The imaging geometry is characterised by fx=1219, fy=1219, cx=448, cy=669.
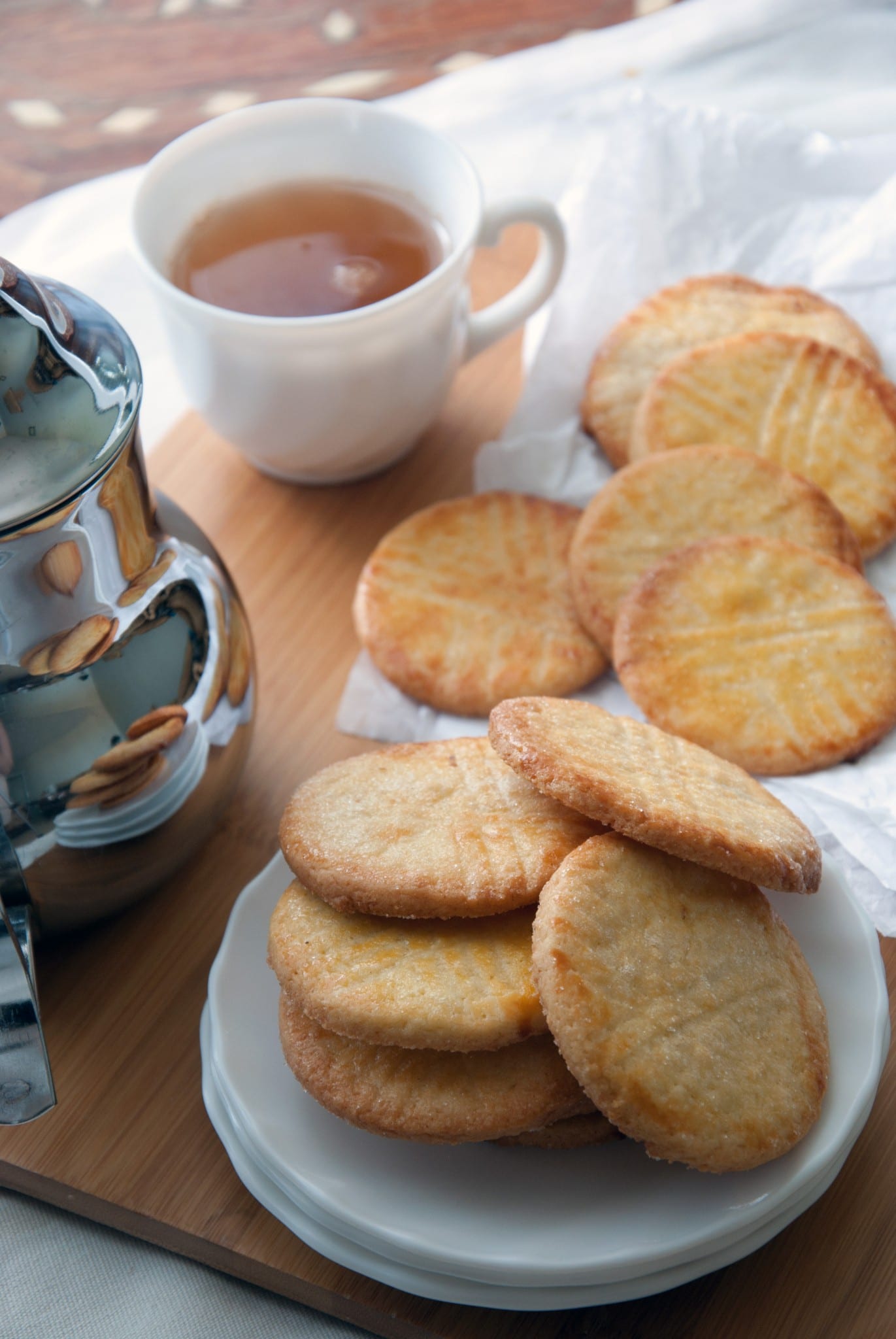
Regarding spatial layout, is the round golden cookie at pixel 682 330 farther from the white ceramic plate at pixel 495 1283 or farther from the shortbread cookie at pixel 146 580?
the white ceramic plate at pixel 495 1283

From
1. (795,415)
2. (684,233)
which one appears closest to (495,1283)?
(795,415)

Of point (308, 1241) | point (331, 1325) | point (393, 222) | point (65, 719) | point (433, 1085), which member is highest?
point (393, 222)

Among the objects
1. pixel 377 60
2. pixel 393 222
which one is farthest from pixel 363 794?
pixel 377 60

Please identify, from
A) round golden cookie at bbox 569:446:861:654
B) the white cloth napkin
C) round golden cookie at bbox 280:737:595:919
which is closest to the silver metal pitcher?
round golden cookie at bbox 280:737:595:919

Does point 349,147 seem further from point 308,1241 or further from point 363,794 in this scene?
point 308,1241

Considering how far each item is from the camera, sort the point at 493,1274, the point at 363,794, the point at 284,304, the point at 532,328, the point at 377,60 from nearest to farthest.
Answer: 1. the point at 493,1274
2. the point at 363,794
3. the point at 284,304
4. the point at 532,328
5. the point at 377,60

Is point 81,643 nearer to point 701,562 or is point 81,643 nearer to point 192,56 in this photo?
point 701,562
